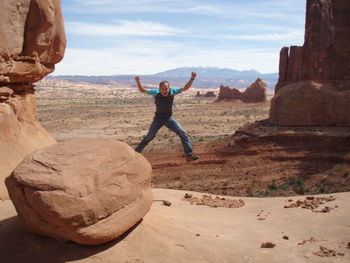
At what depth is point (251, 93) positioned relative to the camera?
59.5 meters

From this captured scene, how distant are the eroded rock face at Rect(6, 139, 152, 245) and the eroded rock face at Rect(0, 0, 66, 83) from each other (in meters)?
3.52

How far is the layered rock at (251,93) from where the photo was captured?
189 ft

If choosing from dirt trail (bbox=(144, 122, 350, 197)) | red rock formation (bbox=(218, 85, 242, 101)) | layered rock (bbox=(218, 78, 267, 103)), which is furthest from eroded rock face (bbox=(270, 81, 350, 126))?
red rock formation (bbox=(218, 85, 242, 101))

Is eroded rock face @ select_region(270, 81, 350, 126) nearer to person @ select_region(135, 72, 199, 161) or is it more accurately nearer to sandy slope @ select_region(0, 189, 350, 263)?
sandy slope @ select_region(0, 189, 350, 263)

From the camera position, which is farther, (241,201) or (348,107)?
(348,107)

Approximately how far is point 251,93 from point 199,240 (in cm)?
5447

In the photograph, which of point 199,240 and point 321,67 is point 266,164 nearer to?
point 321,67

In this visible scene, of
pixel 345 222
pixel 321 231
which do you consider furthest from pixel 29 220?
pixel 345 222

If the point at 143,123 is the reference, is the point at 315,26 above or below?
above

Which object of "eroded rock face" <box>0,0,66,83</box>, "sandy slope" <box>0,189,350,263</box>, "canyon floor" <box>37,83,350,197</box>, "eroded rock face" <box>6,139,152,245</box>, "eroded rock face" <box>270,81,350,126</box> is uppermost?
"eroded rock face" <box>0,0,66,83</box>

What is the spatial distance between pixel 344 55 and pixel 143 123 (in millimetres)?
24492

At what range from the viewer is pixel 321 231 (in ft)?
25.0

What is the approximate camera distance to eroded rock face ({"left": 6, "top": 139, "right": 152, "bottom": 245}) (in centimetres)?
553

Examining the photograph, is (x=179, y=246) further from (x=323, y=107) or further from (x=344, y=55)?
(x=344, y=55)
